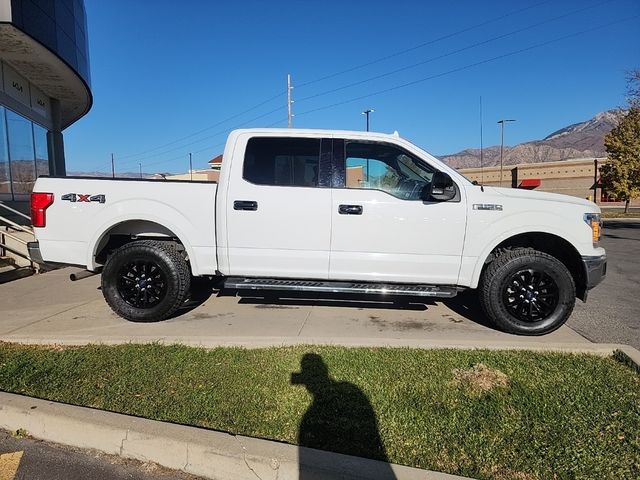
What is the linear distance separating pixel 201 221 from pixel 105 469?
2.84m

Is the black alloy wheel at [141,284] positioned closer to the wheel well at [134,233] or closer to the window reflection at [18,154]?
the wheel well at [134,233]

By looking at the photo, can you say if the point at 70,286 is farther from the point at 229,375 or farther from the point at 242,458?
the point at 242,458

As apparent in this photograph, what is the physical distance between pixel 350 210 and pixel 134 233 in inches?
103

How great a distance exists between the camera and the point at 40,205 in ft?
17.1

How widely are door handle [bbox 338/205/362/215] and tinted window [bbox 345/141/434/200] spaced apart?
269 millimetres

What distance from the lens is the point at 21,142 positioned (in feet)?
48.9

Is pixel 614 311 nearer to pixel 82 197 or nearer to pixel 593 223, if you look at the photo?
pixel 593 223

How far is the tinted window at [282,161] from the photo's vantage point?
518cm

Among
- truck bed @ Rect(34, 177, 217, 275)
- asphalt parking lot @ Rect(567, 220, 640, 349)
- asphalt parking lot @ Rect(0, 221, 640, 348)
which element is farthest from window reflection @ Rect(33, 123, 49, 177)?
asphalt parking lot @ Rect(567, 220, 640, 349)

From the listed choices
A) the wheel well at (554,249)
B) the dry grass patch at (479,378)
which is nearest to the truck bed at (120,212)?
the dry grass patch at (479,378)

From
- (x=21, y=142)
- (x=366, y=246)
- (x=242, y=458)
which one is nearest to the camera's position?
(x=242, y=458)

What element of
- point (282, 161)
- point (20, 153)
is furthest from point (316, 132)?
point (20, 153)

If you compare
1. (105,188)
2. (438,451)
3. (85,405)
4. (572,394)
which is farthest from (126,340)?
(572,394)

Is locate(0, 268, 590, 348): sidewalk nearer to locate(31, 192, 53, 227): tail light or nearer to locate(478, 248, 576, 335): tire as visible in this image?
locate(478, 248, 576, 335): tire
